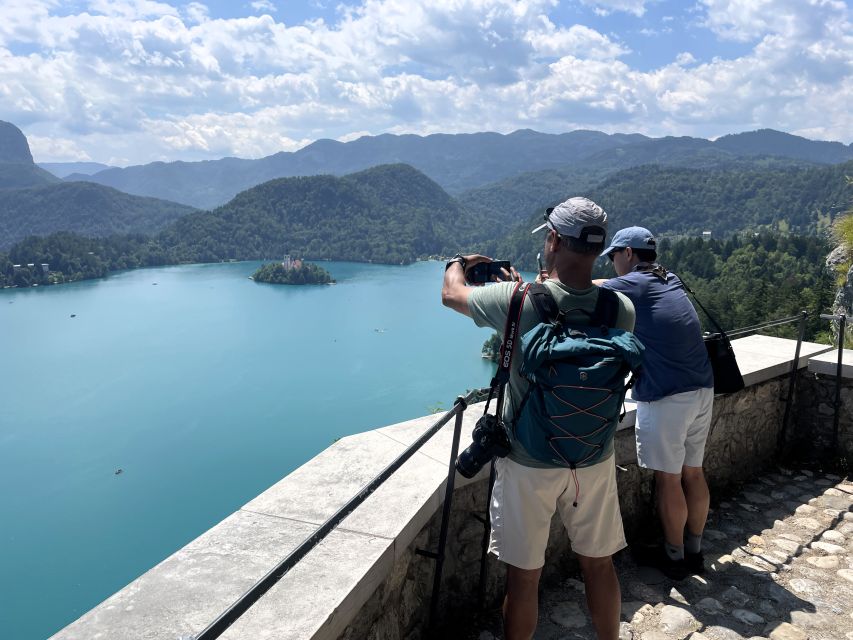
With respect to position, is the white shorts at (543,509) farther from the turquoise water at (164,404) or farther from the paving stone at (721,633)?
the turquoise water at (164,404)

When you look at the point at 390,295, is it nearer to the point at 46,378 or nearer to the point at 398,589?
the point at 46,378

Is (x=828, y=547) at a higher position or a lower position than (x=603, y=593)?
lower

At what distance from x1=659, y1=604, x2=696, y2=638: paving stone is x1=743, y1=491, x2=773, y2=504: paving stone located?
1373mm

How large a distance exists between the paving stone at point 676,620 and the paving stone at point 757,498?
4.51ft

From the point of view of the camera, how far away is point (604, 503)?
5.98 ft

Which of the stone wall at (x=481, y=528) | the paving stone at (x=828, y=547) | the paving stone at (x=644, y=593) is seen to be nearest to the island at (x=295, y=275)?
the stone wall at (x=481, y=528)

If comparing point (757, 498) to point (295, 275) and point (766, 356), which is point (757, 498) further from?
point (295, 275)

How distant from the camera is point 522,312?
1.70 metres

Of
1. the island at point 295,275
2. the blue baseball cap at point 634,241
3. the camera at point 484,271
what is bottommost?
Answer: the island at point 295,275

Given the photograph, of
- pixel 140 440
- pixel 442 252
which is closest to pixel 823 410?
pixel 140 440

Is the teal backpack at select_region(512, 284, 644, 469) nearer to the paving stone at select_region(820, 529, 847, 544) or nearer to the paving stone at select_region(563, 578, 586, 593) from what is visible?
the paving stone at select_region(563, 578, 586, 593)

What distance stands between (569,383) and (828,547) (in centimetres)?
221

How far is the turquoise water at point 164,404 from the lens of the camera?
31.3 meters

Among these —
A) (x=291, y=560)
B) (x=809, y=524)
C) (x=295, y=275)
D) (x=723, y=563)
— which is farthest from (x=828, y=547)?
(x=295, y=275)
